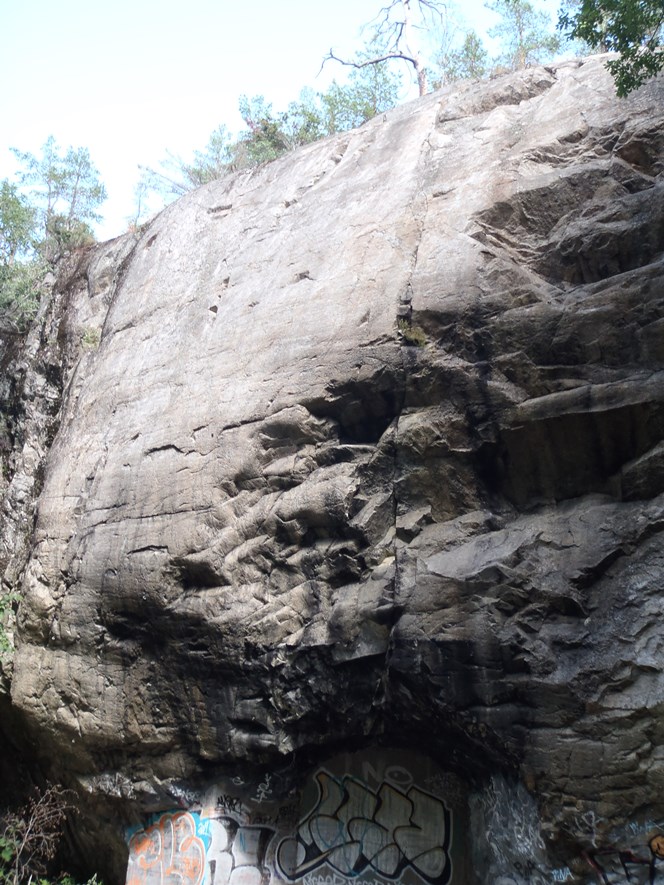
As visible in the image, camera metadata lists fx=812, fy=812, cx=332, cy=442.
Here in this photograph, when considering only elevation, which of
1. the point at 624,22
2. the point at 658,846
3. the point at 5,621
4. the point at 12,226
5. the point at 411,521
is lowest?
the point at 658,846

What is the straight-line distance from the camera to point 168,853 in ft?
26.7

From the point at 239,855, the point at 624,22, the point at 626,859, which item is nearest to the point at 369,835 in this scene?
the point at 239,855

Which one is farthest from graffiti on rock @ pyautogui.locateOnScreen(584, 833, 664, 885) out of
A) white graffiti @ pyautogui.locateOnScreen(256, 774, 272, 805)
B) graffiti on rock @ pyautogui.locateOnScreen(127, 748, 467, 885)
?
white graffiti @ pyautogui.locateOnScreen(256, 774, 272, 805)

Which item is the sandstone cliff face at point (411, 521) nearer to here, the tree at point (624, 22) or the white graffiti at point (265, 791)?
the white graffiti at point (265, 791)

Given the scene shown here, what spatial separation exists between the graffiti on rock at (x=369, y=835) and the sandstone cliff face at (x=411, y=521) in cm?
6

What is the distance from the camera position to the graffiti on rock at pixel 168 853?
792cm

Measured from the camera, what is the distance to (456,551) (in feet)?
23.4

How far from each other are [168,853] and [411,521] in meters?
4.17

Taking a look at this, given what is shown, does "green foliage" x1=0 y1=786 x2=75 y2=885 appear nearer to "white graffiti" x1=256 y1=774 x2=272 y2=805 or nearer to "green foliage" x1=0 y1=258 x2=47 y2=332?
"white graffiti" x1=256 y1=774 x2=272 y2=805

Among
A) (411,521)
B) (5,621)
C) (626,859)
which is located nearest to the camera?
(626,859)

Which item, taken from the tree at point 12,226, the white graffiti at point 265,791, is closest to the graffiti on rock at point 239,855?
the white graffiti at point 265,791

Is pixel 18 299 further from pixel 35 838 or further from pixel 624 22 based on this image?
pixel 624 22

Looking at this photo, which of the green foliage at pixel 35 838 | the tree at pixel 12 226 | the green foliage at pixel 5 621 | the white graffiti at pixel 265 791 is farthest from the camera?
the tree at pixel 12 226

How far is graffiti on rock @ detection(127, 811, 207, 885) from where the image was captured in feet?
26.0
